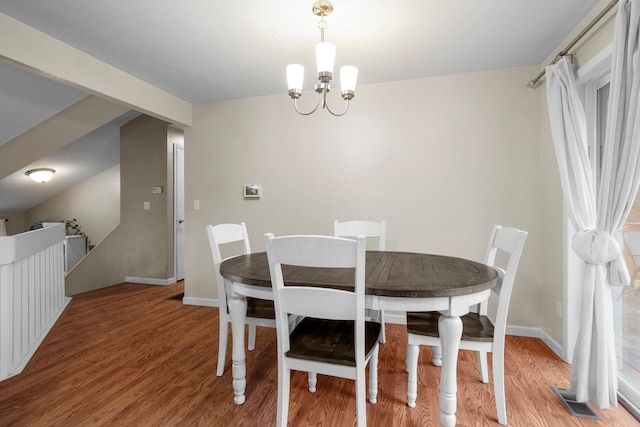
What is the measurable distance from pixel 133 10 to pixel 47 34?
0.76 m

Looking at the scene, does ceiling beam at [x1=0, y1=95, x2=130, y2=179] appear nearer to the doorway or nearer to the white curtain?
the doorway

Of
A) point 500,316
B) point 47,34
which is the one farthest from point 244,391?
point 47,34

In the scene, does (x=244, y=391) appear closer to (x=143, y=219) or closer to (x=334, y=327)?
(x=334, y=327)

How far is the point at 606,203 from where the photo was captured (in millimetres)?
1620

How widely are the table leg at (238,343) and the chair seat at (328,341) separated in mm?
331

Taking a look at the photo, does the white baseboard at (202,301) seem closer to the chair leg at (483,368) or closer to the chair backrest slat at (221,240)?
the chair backrest slat at (221,240)

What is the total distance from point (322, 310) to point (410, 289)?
37 cm

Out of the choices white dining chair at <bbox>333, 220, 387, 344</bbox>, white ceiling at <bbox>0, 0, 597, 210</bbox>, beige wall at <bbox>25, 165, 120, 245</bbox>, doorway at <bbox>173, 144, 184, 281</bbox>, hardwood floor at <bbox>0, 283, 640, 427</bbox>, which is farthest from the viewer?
beige wall at <bbox>25, 165, 120, 245</bbox>

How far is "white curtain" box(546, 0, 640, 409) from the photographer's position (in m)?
1.47

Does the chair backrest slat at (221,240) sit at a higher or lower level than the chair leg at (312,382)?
higher

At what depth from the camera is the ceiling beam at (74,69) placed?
1941 millimetres

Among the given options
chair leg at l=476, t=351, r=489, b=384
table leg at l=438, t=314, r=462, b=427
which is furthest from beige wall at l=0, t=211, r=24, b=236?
chair leg at l=476, t=351, r=489, b=384

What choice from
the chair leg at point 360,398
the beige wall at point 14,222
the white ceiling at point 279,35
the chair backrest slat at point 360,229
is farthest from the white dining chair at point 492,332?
the beige wall at point 14,222

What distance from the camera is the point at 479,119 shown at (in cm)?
272
